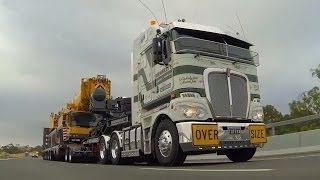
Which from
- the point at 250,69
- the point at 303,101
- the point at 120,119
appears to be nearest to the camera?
the point at 250,69

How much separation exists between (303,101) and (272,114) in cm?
775

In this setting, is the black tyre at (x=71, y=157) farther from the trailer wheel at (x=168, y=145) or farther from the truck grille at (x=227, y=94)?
the truck grille at (x=227, y=94)

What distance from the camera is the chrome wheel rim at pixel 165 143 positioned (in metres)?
11.9

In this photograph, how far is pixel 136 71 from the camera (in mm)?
14812

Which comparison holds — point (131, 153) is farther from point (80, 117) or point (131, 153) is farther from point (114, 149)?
point (80, 117)

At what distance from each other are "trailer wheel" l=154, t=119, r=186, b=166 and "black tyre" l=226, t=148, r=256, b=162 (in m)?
2.45

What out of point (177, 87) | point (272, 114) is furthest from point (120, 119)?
point (272, 114)

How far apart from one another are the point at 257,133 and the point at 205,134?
1.90m

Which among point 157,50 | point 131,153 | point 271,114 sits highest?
point 271,114

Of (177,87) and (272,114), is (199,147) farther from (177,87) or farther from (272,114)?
(272,114)

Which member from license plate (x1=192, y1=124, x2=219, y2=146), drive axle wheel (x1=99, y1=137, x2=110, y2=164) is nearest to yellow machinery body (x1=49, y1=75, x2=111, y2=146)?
drive axle wheel (x1=99, y1=137, x2=110, y2=164)

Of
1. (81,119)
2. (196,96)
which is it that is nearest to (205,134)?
(196,96)

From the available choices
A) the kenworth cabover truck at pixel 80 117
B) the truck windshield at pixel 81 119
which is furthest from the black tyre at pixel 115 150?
the truck windshield at pixel 81 119

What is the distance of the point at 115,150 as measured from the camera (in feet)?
52.9
